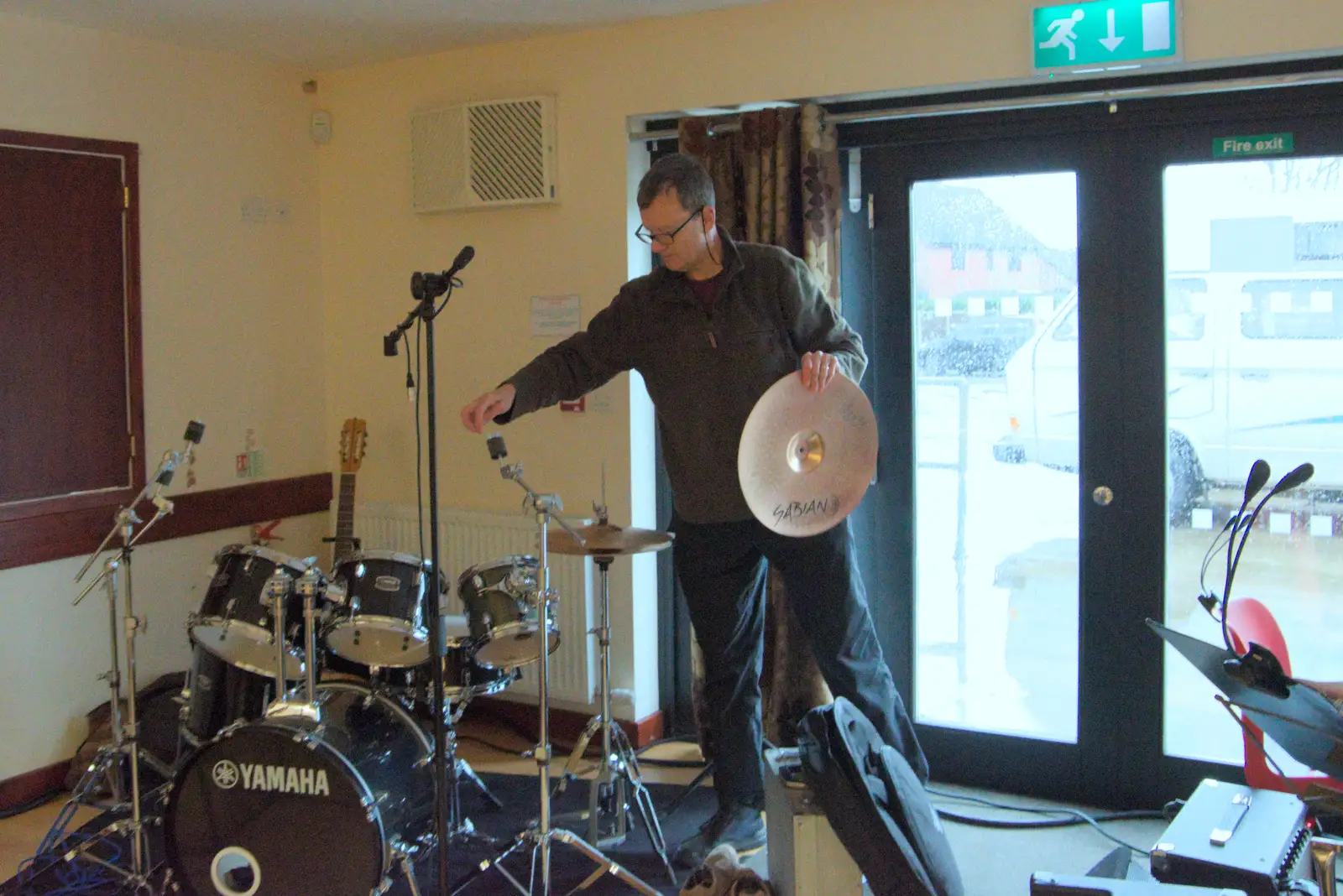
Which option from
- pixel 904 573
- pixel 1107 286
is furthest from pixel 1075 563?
pixel 1107 286

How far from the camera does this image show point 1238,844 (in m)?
1.95

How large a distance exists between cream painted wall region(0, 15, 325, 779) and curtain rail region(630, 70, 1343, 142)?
1.70m

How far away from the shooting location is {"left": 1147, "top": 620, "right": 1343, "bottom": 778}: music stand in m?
1.67

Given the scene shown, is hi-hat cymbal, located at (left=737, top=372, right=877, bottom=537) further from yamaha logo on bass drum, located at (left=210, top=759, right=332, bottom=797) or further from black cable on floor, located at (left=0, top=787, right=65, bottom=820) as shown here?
black cable on floor, located at (left=0, top=787, right=65, bottom=820)

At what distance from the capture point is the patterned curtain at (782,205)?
3496 mm

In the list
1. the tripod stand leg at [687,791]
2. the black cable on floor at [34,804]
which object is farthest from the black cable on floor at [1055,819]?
the black cable on floor at [34,804]

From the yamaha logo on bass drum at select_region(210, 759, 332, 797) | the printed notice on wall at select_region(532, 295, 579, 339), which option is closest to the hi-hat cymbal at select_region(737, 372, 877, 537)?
the yamaha logo on bass drum at select_region(210, 759, 332, 797)

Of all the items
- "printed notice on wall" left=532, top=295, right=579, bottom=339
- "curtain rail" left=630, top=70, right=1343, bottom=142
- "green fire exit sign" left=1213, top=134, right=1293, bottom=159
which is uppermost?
"curtain rail" left=630, top=70, right=1343, bottom=142

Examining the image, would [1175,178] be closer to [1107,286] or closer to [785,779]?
[1107,286]

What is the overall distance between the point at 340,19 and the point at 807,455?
2.15 m

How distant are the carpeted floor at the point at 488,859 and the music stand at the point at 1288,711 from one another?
1609 millimetres

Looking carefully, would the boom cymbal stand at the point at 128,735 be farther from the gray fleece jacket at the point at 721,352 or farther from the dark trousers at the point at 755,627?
the dark trousers at the point at 755,627

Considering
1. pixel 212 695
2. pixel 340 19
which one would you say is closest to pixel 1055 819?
pixel 212 695

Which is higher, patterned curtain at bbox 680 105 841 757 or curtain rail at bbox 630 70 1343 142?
curtain rail at bbox 630 70 1343 142
